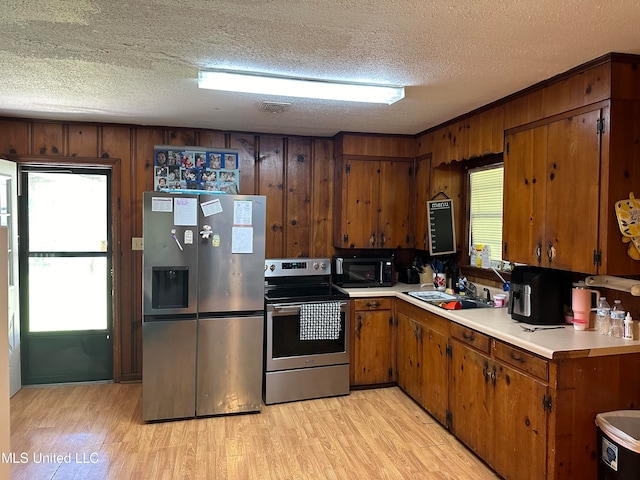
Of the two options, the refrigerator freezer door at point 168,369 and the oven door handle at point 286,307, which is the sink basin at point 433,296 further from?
the refrigerator freezer door at point 168,369

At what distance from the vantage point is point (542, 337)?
7.23 feet

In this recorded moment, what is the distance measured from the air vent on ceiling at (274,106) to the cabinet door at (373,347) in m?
1.81

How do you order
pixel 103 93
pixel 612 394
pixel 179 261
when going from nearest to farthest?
pixel 612 394, pixel 103 93, pixel 179 261

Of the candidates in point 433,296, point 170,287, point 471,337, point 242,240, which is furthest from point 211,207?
point 471,337

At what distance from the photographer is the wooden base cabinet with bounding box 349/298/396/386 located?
3662 millimetres

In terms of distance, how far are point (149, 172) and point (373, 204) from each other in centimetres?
207

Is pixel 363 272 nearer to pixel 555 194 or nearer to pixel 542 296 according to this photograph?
pixel 542 296

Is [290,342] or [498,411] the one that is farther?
[290,342]

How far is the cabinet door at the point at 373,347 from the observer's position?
367cm

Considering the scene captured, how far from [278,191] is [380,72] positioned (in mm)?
1911

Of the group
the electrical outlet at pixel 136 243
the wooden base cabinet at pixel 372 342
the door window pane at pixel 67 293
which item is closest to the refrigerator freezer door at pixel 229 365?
the wooden base cabinet at pixel 372 342

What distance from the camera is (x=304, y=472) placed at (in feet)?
8.17

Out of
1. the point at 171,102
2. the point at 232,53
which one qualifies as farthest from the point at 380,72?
the point at 171,102

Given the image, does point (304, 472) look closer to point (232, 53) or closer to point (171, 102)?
point (232, 53)
